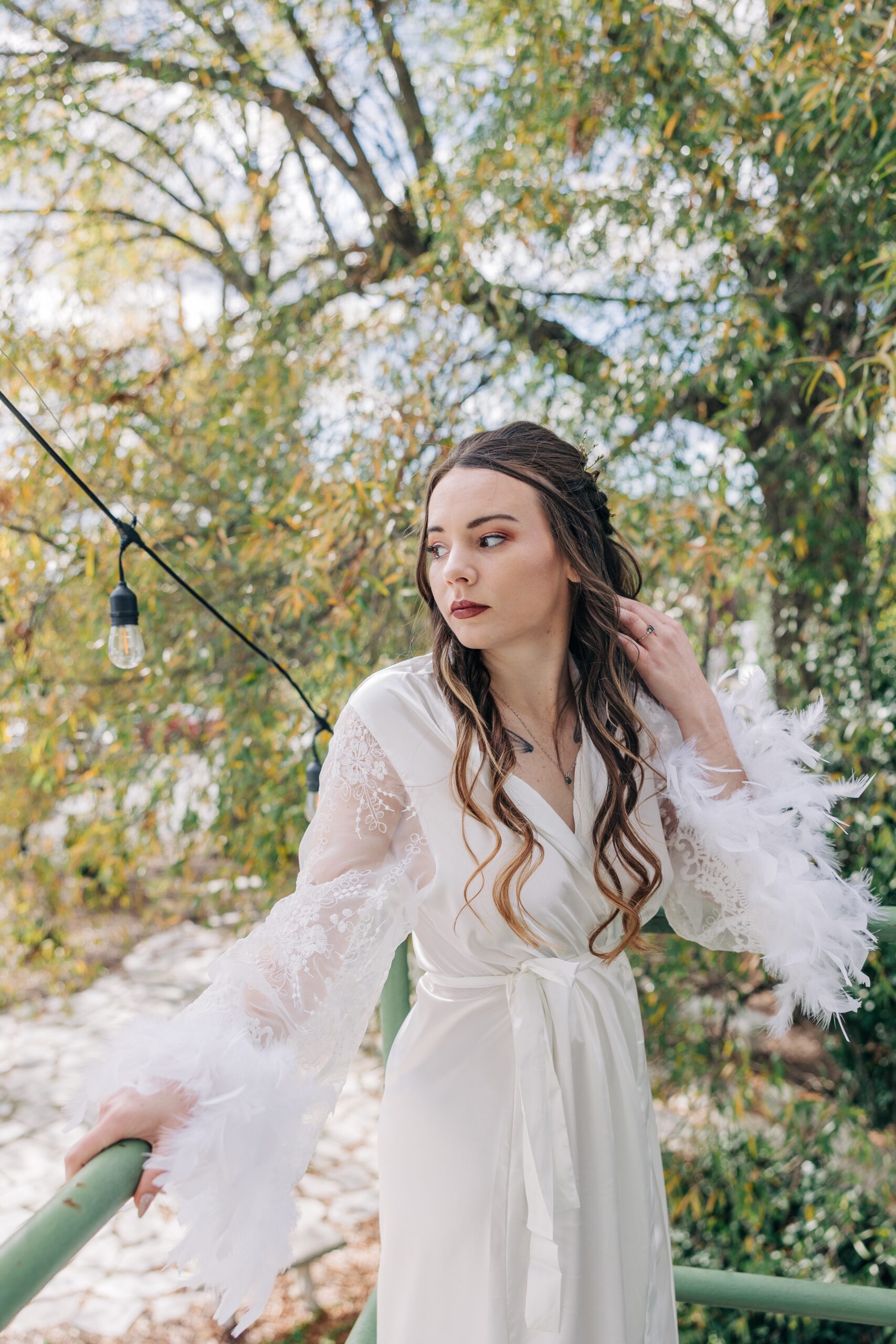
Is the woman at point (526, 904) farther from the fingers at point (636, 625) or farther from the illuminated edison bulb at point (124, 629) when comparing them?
the illuminated edison bulb at point (124, 629)

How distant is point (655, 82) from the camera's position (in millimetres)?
2688

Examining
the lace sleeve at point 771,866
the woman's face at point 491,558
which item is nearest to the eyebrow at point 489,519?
the woman's face at point 491,558

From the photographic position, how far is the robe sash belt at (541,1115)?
3.74 ft

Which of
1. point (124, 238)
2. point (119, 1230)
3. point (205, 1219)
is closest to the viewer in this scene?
point (205, 1219)

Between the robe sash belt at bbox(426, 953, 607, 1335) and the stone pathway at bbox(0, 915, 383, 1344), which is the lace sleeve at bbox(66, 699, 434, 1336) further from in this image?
the stone pathway at bbox(0, 915, 383, 1344)

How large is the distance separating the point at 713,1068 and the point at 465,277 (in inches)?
101

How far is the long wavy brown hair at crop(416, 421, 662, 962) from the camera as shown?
1.22 meters

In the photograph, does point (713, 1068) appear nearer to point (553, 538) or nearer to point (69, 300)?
point (553, 538)

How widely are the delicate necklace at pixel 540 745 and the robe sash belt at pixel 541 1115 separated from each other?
0.23 meters

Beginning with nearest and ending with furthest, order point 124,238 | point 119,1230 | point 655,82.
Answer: point 655,82 < point 124,238 < point 119,1230

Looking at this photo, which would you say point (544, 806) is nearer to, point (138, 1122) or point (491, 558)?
point (491, 558)

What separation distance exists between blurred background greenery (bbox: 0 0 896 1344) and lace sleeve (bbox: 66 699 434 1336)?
1380mm

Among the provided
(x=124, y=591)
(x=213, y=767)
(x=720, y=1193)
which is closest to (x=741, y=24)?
(x=124, y=591)

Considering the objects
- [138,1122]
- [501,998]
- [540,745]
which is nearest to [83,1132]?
[501,998]
